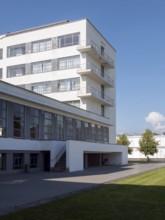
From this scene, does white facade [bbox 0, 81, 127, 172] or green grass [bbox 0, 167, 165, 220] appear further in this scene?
white facade [bbox 0, 81, 127, 172]

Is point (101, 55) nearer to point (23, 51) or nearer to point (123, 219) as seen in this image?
point (23, 51)

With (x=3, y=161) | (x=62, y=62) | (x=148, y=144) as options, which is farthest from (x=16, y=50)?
(x=148, y=144)

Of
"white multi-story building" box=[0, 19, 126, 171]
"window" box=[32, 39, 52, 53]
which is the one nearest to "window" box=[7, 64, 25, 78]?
"white multi-story building" box=[0, 19, 126, 171]

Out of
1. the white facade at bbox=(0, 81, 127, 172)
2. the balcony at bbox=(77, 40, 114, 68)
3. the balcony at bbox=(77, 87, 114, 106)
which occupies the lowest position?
the white facade at bbox=(0, 81, 127, 172)

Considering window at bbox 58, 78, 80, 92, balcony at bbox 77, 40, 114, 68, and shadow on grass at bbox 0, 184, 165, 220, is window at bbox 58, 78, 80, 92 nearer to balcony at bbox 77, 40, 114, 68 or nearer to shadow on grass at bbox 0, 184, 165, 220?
balcony at bbox 77, 40, 114, 68

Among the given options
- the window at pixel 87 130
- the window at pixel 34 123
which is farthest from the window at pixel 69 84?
the window at pixel 34 123

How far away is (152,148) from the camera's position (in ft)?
242

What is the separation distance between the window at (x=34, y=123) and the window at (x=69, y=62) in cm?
1826

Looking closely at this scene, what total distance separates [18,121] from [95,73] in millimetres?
22278

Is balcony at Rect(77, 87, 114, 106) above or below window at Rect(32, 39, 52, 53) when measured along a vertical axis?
below

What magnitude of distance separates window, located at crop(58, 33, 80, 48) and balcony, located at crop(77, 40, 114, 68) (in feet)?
4.50

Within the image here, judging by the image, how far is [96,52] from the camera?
172 ft

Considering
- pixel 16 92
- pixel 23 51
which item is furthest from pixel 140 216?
pixel 23 51

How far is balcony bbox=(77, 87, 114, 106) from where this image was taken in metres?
50.2
